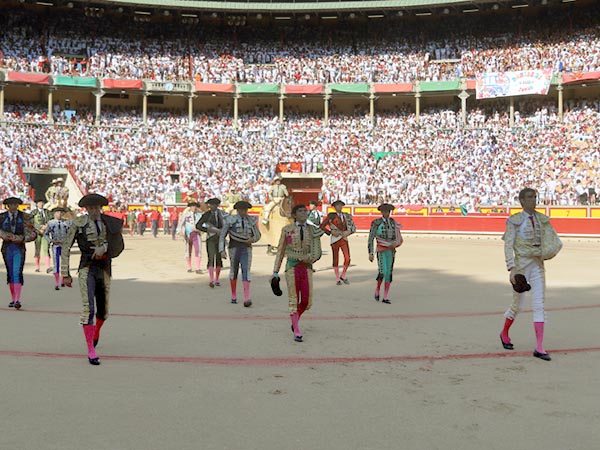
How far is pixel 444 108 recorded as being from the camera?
42344 mm

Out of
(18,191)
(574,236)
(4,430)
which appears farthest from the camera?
(18,191)

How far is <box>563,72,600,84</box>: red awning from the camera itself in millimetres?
36250

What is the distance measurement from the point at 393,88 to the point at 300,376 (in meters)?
37.5

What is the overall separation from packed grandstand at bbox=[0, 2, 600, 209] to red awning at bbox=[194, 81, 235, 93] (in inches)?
29.5

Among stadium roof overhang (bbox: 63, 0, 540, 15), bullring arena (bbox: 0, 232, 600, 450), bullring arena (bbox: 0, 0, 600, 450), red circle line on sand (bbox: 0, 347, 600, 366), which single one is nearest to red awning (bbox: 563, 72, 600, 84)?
bullring arena (bbox: 0, 0, 600, 450)

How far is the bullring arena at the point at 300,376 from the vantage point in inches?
157

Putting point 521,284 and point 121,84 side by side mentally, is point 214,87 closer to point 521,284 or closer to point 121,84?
point 121,84

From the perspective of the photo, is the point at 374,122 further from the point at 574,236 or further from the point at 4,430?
the point at 4,430

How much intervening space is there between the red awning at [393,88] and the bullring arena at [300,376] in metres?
32.2

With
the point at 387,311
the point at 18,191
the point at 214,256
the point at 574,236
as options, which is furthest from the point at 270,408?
the point at 18,191

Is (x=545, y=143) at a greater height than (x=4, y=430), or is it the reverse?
(x=545, y=143)

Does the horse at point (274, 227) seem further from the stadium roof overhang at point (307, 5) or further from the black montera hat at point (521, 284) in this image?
the stadium roof overhang at point (307, 5)

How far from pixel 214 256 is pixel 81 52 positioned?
3468 centimetres

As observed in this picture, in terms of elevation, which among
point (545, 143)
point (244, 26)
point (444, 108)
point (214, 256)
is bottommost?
point (214, 256)
